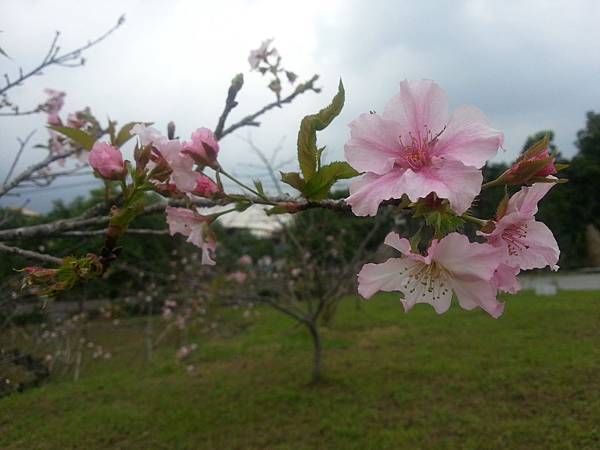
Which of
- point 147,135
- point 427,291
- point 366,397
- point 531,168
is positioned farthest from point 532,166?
point 366,397

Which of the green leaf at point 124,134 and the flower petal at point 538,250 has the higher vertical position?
the green leaf at point 124,134

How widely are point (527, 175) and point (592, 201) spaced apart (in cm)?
838

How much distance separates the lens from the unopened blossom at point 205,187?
780mm

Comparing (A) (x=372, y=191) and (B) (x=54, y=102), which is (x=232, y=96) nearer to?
(A) (x=372, y=191)

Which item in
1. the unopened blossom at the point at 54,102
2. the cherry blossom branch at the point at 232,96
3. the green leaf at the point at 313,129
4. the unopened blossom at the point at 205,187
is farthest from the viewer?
the unopened blossom at the point at 54,102

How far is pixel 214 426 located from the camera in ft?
12.0

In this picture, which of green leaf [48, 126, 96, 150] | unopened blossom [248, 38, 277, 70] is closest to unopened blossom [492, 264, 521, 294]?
green leaf [48, 126, 96, 150]

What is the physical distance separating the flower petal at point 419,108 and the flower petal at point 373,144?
0.06 feet

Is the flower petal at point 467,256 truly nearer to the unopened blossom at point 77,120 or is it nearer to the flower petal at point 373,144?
the flower petal at point 373,144

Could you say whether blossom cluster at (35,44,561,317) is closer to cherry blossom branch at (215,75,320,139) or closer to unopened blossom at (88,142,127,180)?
unopened blossom at (88,142,127,180)

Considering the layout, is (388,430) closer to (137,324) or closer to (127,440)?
(127,440)

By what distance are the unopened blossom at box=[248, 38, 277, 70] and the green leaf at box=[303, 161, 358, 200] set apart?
4.76ft

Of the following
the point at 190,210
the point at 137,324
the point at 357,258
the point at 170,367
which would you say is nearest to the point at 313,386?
the point at 357,258

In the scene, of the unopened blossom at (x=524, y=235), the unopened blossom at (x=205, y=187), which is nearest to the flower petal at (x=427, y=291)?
the unopened blossom at (x=524, y=235)
